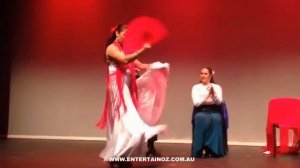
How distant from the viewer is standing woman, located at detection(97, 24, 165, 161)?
4.02 meters

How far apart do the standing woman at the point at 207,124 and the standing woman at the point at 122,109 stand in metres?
0.89

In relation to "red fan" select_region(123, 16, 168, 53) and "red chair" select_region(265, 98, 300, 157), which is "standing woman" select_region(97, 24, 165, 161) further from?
"red chair" select_region(265, 98, 300, 157)

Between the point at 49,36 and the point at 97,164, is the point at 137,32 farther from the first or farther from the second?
the point at 49,36

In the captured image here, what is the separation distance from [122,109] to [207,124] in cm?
131

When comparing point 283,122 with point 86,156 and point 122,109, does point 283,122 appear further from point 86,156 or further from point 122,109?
point 86,156

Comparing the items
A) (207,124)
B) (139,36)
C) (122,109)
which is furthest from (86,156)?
(139,36)

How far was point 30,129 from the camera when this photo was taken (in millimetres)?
6664

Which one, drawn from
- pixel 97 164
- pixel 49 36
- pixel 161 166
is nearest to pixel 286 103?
pixel 161 166

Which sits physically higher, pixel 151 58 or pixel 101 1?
pixel 101 1

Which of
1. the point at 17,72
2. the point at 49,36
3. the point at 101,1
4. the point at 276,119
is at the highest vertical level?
the point at 101,1

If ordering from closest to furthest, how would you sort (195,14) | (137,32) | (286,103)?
(137,32), (286,103), (195,14)

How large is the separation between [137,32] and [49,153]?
1915 mm

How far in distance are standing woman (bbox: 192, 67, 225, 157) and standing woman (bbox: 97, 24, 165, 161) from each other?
2.93ft

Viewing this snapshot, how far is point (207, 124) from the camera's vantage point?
5.06 m
